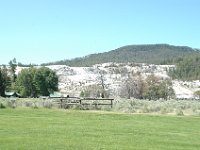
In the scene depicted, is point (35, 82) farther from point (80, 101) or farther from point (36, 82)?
point (80, 101)

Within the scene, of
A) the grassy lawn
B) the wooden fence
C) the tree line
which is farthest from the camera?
the tree line

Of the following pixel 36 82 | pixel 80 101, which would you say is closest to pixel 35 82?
pixel 36 82

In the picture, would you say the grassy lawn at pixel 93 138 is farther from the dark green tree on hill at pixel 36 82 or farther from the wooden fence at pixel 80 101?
the dark green tree on hill at pixel 36 82

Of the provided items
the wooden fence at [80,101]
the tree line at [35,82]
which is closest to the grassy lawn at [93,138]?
the wooden fence at [80,101]

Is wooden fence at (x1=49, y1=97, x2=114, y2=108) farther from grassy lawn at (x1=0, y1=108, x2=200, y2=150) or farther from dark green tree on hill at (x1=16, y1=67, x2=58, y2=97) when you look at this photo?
dark green tree on hill at (x1=16, y1=67, x2=58, y2=97)

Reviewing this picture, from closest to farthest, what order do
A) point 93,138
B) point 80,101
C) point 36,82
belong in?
point 93,138
point 80,101
point 36,82

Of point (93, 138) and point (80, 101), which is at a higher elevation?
point (80, 101)

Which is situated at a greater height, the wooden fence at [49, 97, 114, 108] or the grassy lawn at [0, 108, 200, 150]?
the wooden fence at [49, 97, 114, 108]

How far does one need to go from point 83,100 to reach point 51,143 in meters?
31.8

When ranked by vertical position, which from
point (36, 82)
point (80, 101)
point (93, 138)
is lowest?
point (93, 138)

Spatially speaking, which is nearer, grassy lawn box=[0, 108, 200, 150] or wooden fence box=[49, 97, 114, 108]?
grassy lawn box=[0, 108, 200, 150]

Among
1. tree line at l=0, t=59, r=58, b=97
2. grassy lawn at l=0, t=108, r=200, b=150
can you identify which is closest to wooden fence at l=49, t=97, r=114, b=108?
grassy lawn at l=0, t=108, r=200, b=150

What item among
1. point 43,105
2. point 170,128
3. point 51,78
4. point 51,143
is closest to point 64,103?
point 43,105

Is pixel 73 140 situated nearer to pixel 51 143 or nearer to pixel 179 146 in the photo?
pixel 51 143
